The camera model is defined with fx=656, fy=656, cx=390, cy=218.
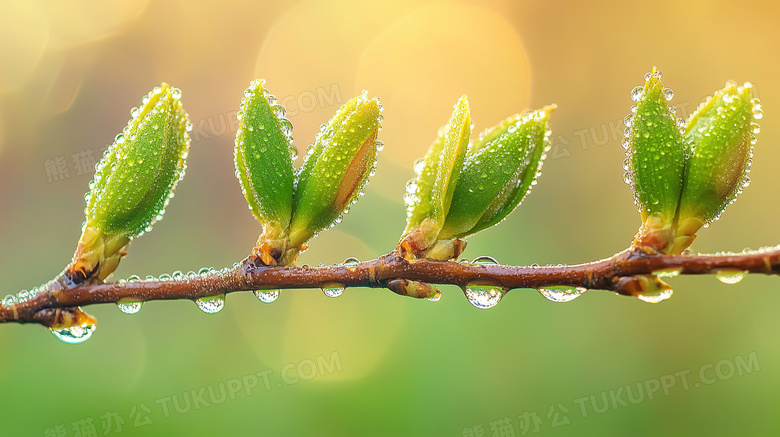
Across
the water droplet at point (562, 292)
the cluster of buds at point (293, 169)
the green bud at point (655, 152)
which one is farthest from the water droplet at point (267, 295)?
the green bud at point (655, 152)

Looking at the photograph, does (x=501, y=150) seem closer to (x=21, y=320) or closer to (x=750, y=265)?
(x=750, y=265)

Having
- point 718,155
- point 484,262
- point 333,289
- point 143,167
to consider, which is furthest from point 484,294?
point 143,167

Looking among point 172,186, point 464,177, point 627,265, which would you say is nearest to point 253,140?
point 172,186

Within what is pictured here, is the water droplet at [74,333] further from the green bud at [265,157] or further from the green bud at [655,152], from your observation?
the green bud at [655,152]

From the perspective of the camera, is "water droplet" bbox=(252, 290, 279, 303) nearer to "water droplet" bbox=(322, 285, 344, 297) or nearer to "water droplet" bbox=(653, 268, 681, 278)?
"water droplet" bbox=(322, 285, 344, 297)

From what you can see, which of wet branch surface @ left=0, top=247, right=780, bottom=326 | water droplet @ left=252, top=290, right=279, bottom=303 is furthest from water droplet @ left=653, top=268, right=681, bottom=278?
water droplet @ left=252, top=290, right=279, bottom=303

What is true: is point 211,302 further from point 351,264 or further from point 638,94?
point 638,94
